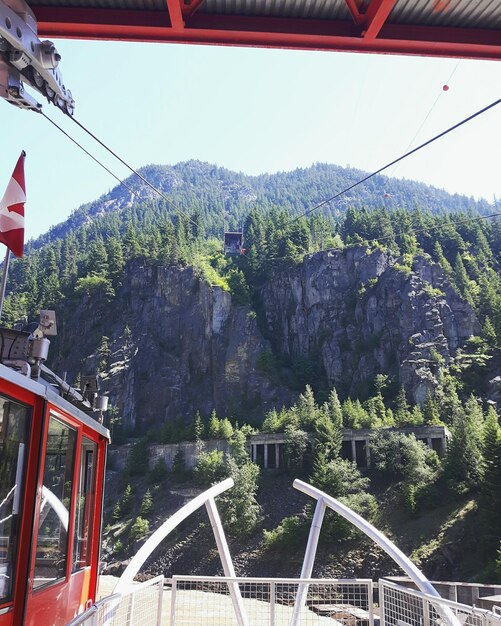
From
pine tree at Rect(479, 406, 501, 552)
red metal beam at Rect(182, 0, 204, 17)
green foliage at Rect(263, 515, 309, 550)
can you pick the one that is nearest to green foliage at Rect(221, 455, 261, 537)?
green foliage at Rect(263, 515, 309, 550)

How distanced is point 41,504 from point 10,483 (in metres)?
0.51

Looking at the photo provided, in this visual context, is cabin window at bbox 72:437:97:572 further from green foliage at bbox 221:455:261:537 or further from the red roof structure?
green foliage at bbox 221:455:261:537

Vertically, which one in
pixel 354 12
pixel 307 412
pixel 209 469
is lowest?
pixel 209 469

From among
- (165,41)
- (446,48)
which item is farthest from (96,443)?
(446,48)

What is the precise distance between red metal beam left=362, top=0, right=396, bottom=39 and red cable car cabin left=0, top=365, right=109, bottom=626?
507 centimetres

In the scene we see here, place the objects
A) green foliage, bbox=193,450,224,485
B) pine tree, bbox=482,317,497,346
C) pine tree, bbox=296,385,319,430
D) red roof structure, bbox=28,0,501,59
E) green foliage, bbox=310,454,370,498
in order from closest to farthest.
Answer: red roof structure, bbox=28,0,501,59 → green foliage, bbox=310,454,370,498 → green foliage, bbox=193,450,224,485 → pine tree, bbox=296,385,319,430 → pine tree, bbox=482,317,497,346

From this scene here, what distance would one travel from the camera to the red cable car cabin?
3.90m

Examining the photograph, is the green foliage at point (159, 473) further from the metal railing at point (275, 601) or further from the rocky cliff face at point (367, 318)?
the metal railing at point (275, 601)

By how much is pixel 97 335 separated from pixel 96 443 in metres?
82.8

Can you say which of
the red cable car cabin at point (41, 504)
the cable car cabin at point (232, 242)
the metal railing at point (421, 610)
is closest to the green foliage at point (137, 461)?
the cable car cabin at point (232, 242)

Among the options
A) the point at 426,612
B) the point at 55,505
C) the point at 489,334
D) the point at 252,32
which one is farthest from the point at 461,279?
the point at 55,505

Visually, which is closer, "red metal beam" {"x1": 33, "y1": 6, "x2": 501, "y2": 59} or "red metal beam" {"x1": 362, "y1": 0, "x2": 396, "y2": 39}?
"red metal beam" {"x1": 362, "y1": 0, "x2": 396, "y2": 39}

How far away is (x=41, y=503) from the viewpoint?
438 cm

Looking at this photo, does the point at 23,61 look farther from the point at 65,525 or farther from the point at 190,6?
the point at 65,525
